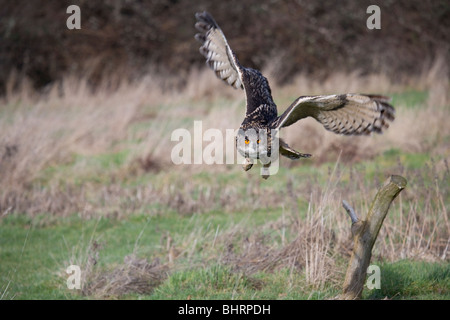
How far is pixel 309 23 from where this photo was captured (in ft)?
65.1

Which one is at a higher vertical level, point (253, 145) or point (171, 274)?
point (253, 145)

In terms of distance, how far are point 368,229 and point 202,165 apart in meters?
5.38

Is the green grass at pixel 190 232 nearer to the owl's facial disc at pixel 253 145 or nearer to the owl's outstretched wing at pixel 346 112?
the owl's outstretched wing at pixel 346 112

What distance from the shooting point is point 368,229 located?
4.97 metres

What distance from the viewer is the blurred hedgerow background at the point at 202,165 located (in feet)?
19.8

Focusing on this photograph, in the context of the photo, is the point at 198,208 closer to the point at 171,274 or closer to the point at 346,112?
the point at 171,274

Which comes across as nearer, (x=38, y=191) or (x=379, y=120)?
(x=379, y=120)

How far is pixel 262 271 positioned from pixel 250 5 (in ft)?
50.7

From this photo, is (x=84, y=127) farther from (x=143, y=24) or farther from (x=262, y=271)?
(x=143, y=24)

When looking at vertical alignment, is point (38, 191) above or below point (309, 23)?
below

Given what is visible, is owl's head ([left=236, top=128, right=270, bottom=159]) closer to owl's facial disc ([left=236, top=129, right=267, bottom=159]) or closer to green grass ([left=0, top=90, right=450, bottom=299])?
owl's facial disc ([left=236, top=129, right=267, bottom=159])

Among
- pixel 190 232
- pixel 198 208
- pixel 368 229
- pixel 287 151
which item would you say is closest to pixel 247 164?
pixel 287 151

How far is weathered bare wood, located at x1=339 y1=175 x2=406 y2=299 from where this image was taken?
16.1ft
